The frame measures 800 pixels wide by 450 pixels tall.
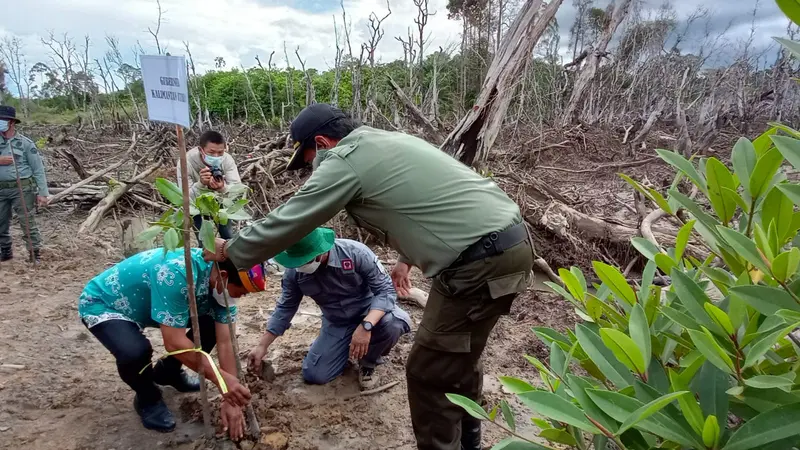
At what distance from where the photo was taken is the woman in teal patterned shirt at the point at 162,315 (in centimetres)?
207

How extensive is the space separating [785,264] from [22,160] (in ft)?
19.8

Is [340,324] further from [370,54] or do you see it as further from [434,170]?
[370,54]

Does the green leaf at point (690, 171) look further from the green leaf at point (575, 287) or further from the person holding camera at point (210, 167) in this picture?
the person holding camera at point (210, 167)

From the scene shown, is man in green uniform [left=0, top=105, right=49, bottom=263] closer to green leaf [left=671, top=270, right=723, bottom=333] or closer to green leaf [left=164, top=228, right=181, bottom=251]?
green leaf [left=164, top=228, right=181, bottom=251]

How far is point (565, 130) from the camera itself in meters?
11.8

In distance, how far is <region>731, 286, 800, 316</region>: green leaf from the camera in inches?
25.1

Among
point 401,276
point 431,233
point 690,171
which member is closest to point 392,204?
point 431,233

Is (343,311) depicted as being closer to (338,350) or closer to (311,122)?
(338,350)

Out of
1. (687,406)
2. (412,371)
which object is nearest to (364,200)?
(412,371)

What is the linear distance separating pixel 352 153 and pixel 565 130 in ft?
35.7

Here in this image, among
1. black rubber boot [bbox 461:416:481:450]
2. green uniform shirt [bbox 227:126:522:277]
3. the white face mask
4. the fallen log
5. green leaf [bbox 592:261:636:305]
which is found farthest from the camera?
the fallen log

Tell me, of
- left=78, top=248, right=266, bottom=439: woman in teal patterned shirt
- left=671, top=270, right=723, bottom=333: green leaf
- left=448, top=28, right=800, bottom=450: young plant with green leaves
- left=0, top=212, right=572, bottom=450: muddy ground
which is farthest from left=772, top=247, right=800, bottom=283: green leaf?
left=0, top=212, right=572, bottom=450: muddy ground

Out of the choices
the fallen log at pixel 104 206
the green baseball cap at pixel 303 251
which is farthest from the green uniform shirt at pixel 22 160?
the green baseball cap at pixel 303 251

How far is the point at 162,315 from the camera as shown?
2.10 metres
